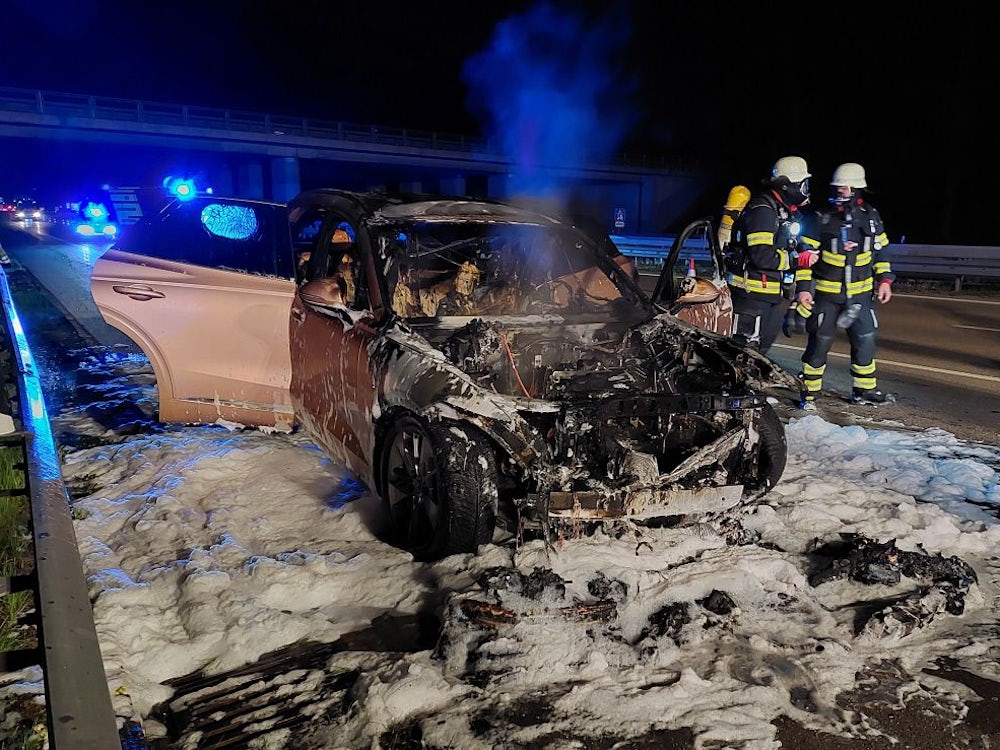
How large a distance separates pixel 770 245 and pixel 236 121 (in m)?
38.5

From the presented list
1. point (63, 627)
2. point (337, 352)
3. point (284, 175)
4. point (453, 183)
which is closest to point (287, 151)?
point (284, 175)

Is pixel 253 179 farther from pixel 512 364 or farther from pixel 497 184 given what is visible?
pixel 512 364

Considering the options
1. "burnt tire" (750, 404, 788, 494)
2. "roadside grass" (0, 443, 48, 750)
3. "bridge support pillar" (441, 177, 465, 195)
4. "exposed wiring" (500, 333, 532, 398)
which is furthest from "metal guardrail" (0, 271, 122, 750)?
"bridge support pillar" (441, 177, 465, 195)

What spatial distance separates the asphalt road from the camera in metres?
6.12

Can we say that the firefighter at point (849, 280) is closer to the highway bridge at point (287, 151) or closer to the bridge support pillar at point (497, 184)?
the highway bridge at point (287, 151)

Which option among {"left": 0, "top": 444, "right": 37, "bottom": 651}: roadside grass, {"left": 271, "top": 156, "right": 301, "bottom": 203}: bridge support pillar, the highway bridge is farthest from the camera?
{"left": 271, "top": 156, "right": 301, "bottom": 203}: bridge support pillar

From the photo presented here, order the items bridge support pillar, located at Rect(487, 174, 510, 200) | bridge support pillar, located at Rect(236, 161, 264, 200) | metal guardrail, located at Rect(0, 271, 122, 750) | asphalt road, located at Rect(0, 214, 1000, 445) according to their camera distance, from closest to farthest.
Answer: metal guardrail, located at Rect(0, 271, 122, 750) < asphalt road, located at Rect(0, 214, 1000, 445) < bridge support pillar, located at Rect(236, 161, 264, 200) < bridge support pillar, located at Rect(487, 174, 510, 200)

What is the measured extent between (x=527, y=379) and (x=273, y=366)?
175 cm

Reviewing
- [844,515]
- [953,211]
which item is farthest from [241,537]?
[953,211]

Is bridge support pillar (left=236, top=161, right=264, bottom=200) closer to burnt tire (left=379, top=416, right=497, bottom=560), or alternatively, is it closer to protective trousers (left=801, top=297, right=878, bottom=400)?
protective trousers (left=801, top=297, right=878, bottom=400)

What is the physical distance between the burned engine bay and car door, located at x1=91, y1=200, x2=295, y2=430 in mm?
1476

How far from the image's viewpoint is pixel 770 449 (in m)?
4.00

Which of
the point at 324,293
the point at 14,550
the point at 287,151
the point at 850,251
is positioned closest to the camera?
the point at 14,550

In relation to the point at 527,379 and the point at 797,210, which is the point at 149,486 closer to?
the point at 527,379
